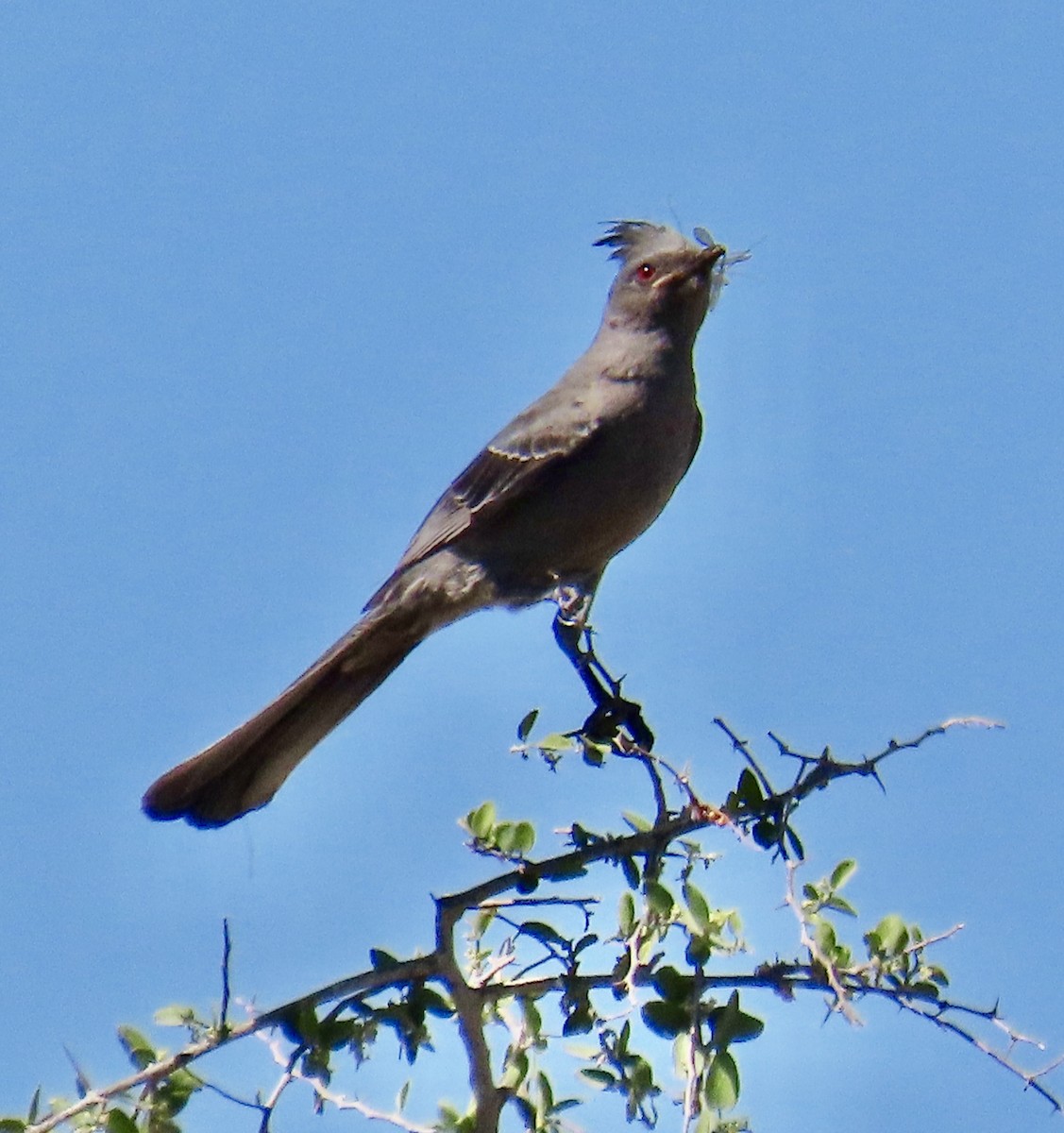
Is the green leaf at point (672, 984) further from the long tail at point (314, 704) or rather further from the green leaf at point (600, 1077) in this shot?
the long tail at point (314, 704)

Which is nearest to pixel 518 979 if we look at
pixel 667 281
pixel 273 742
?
pixel 273 742

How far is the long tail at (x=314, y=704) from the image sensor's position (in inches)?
201

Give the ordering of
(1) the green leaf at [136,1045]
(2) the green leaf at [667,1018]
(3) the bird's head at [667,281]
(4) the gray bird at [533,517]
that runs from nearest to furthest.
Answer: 1. (2) the green leaf at [667,1018]
2. (1) the green leaf at [136,1045]
3. (4) the gray bird at [533,517]
4. (3) the bird's head at [667,281]

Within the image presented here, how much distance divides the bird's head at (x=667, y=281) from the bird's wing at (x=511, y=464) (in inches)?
18.2

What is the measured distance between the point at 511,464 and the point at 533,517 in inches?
8.5

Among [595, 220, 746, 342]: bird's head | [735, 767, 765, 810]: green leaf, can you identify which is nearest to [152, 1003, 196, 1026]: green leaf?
[735, 767, 765, 810]: green leaf

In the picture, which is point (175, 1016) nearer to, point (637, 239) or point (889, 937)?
point (889, 937)

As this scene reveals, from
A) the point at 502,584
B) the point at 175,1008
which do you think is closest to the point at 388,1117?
the point at 175,1008

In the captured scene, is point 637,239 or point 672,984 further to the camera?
point 637,239

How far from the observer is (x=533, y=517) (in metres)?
5.62

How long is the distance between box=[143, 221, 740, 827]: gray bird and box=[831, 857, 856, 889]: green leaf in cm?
209

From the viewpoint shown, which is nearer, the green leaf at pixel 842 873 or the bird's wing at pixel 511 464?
the green leaf at pixel 842 873

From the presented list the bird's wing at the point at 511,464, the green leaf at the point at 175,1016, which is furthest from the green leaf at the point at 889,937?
the bird's wing at the point at 511,464

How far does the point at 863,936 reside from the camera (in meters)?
3.45
